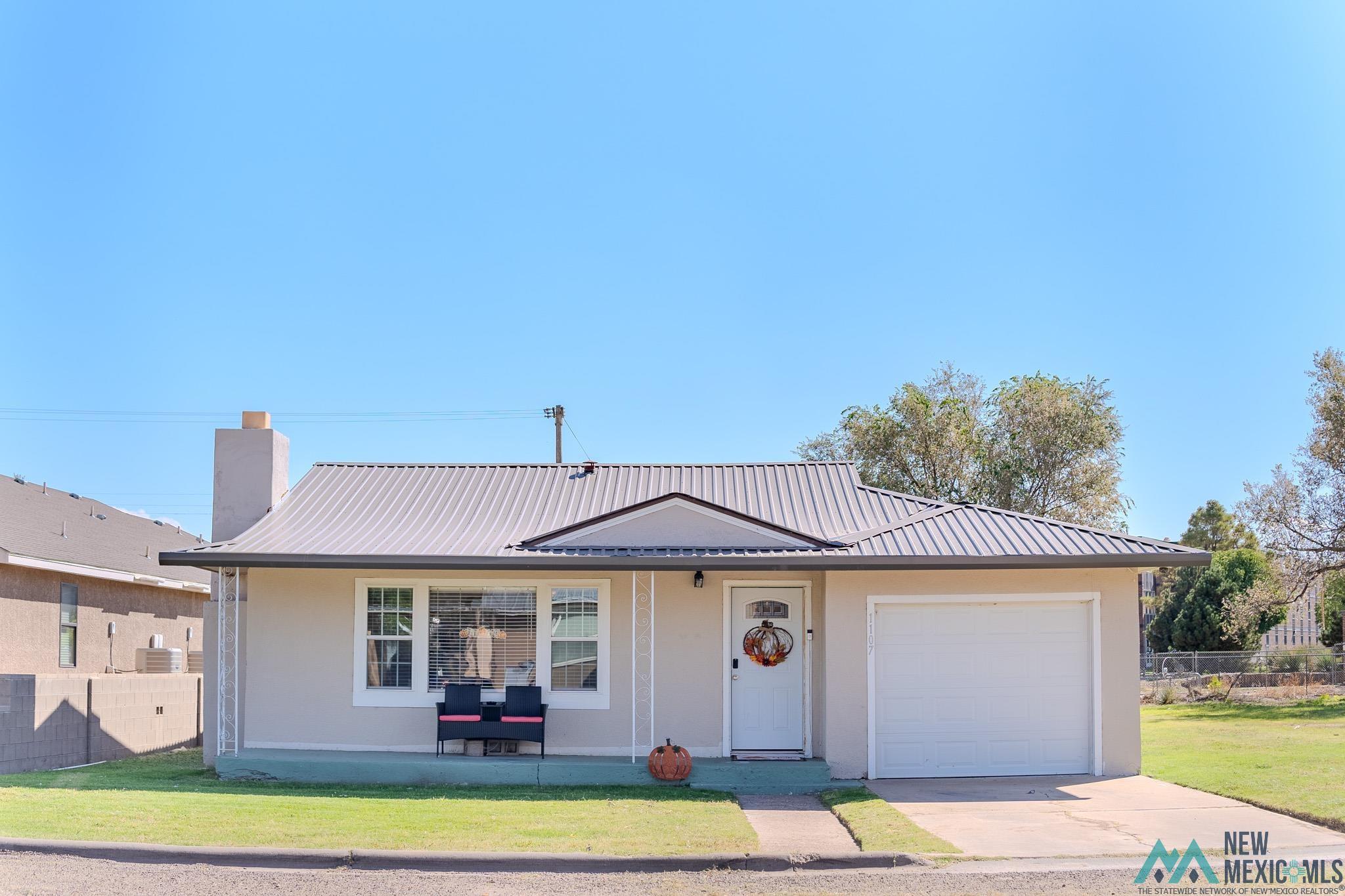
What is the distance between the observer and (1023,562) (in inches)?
503

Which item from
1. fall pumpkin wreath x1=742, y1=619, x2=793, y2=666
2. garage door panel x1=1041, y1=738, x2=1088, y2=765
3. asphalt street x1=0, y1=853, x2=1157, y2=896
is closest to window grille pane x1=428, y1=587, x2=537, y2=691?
fall pumpkin wreath x1=742, y1=619, x2=793, y2=666

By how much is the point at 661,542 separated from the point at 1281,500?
1952cm

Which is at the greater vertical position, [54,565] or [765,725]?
[54,565]

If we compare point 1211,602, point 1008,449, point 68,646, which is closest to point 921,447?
point 1008,449

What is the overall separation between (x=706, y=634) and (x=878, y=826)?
13.8 feet

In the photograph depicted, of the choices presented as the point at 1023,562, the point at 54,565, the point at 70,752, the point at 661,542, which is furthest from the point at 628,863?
the point at 54,565

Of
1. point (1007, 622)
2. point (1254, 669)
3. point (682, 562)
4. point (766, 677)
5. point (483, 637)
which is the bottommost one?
point (1254, 669)

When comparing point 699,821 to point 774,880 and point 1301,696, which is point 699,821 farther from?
point 1301,696

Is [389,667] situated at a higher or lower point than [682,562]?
lower

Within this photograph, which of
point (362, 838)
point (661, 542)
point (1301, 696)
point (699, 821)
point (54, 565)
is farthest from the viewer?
point (1301, 696)

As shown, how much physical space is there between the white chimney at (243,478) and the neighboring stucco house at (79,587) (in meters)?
4.82

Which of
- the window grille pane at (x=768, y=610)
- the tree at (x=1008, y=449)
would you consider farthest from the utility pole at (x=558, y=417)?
the window grille pane at (x=768, y=610)

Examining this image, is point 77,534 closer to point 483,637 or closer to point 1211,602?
point 483,637

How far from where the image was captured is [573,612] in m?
14.2
